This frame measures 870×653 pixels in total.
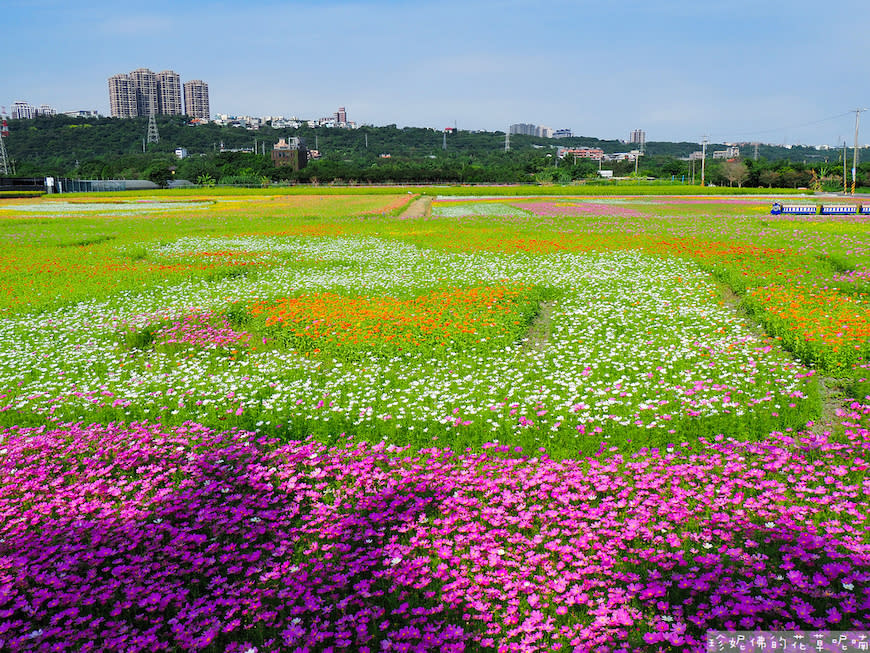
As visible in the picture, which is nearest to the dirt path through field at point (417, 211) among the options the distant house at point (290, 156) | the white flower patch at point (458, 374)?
the white flower patch at point (458, 374)

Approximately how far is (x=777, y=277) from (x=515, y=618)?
13.7 meters

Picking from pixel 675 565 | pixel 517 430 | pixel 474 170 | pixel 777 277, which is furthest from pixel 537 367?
pixel 474 170

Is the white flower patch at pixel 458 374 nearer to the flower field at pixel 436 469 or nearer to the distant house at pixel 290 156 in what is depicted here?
the flower field at pixel 436 469

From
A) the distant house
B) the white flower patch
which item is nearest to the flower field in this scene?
the white flower patch

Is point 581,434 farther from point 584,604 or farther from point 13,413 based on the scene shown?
point 13,413

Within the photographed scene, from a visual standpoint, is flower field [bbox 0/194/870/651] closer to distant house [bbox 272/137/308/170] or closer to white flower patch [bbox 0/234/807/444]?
white flower patch [bbox 0/234/807/444]

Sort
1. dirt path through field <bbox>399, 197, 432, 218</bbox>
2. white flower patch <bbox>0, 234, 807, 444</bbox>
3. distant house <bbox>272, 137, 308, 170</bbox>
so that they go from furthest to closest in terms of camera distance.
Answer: distant house <bbox>272, 137, 308, 170</bbox> → dirt path through field <bbox>399, 197, 432, 218</bbox> → white flower patch <bbox>0, 234, 807, 444</bbox>

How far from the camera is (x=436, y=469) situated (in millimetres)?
5934

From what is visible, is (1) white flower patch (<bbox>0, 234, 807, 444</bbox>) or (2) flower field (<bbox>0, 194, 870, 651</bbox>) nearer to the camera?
(2) flower field (<bbox>0, 194, 870, 651</bbox>)

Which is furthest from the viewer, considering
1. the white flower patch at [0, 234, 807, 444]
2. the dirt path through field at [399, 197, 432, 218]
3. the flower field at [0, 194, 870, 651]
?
the dirt path through field at [399, 197, 432, 218]

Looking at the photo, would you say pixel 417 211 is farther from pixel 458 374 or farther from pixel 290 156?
pixel 290 156

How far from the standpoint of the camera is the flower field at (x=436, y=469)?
12.9 ft

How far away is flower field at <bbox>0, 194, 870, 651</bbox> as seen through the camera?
393 cm

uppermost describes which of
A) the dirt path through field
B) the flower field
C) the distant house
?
the distant house
